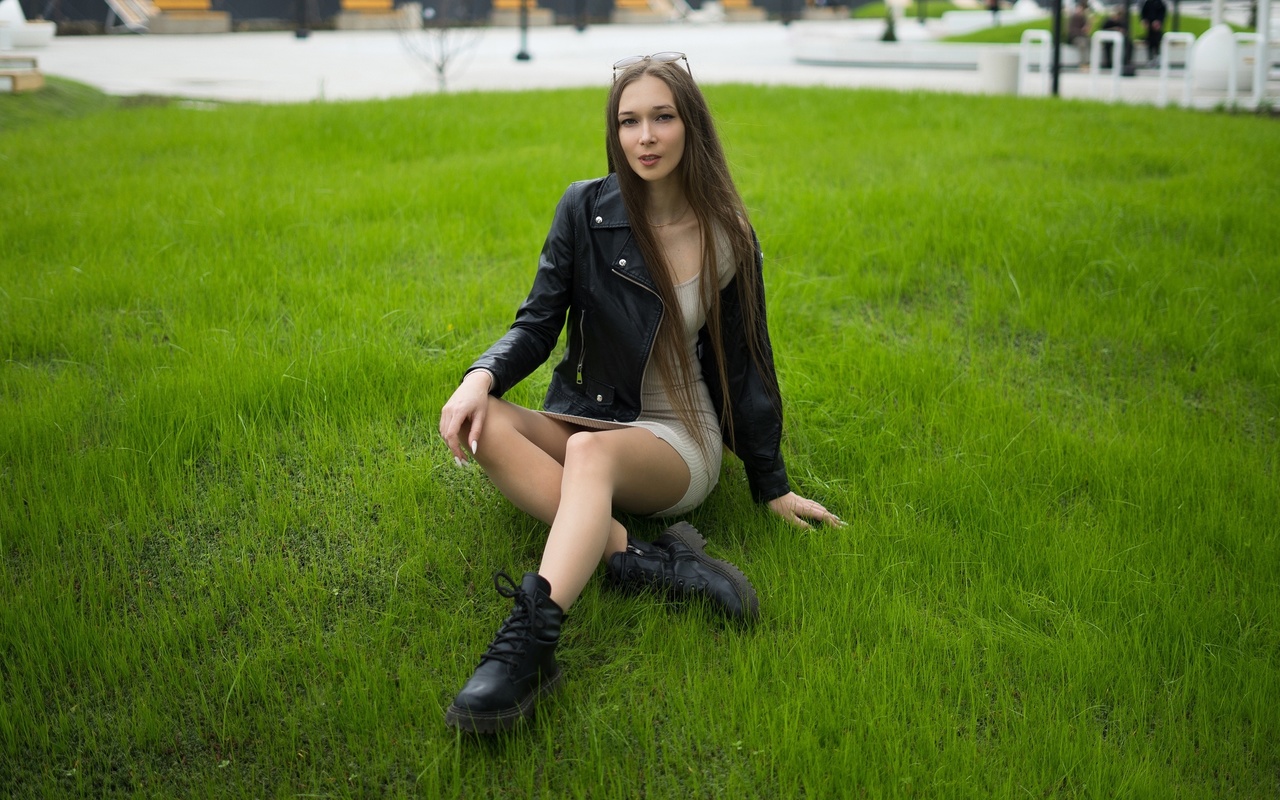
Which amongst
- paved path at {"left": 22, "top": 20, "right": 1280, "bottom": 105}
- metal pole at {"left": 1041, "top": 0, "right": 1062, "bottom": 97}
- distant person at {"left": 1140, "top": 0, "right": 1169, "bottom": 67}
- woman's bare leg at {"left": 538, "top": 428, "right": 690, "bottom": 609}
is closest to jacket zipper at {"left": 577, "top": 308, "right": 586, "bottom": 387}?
woman's bare leg at {"left": 538, "top": 428, "right": 690, "bottom": 609}

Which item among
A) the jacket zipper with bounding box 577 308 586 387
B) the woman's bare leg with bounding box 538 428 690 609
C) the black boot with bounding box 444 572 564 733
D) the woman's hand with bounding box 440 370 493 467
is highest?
the jacket zipper with bounding box 577 308 586 387

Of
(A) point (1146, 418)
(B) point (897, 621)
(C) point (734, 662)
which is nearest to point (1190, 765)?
(B) point (897, 621)

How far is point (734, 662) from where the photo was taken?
272cm

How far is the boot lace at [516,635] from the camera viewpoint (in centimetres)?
242

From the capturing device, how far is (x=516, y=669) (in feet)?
7.94

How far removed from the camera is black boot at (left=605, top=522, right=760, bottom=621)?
2.87m

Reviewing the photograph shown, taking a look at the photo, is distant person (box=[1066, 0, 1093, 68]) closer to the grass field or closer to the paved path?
the paved path

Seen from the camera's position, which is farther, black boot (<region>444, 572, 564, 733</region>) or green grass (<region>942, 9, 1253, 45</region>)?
green grass (<region>942, 9, 1253, 45</region>)

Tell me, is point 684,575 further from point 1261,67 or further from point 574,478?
point 1261,67

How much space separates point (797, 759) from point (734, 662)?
1.17 ft

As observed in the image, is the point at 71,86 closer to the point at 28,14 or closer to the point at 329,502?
the point at 329,502

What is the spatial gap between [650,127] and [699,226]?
346mm

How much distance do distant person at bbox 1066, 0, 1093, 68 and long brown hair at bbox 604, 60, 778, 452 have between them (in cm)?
1859

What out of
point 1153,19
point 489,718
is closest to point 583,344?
point 489,718
